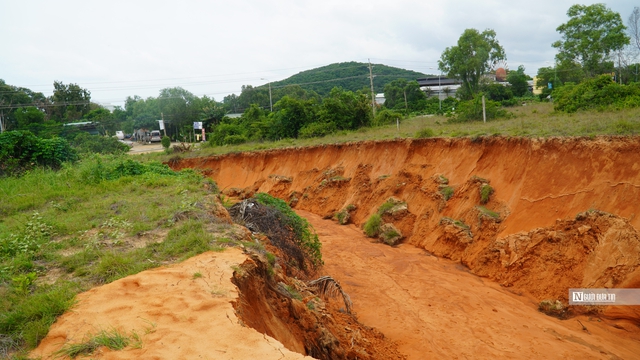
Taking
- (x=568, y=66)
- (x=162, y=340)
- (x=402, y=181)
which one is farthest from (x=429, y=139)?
(x=568, y=66)

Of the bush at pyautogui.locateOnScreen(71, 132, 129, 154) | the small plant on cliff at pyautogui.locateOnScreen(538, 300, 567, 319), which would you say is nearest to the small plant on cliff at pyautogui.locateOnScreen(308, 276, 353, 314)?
the small plant on cliff at pyautogui.locateOnScreen(538, 300, 567, 319)

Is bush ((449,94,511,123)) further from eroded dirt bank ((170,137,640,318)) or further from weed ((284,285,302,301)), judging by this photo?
weed ((284,285,302,301))

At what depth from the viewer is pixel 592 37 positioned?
98.8 ft

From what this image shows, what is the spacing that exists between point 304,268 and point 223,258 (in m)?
4.01

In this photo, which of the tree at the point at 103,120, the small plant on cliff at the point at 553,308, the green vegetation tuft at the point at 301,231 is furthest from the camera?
the tree at the point at 103,120

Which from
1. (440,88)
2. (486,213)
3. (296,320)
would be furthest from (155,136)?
(296,320)

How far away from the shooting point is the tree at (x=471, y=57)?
3531 cm

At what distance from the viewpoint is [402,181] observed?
16.4 meters

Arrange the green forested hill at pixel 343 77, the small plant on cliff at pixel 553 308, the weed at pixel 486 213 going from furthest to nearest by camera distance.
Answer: the green forested hill at pixel 343 77 < the weed at pixel 486 213 < the small plant on cliff at pixel 553 308

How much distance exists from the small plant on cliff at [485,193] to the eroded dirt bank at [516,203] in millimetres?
51

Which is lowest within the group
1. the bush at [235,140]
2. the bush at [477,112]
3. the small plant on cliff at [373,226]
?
the small plant on cliff at [373,226]

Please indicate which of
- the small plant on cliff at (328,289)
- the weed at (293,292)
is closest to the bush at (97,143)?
the small plant on cliff at (328,289)

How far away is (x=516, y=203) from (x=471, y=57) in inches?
1065

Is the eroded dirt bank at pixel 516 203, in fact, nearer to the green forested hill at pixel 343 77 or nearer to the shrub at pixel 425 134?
the shrub at pixel 425 134
